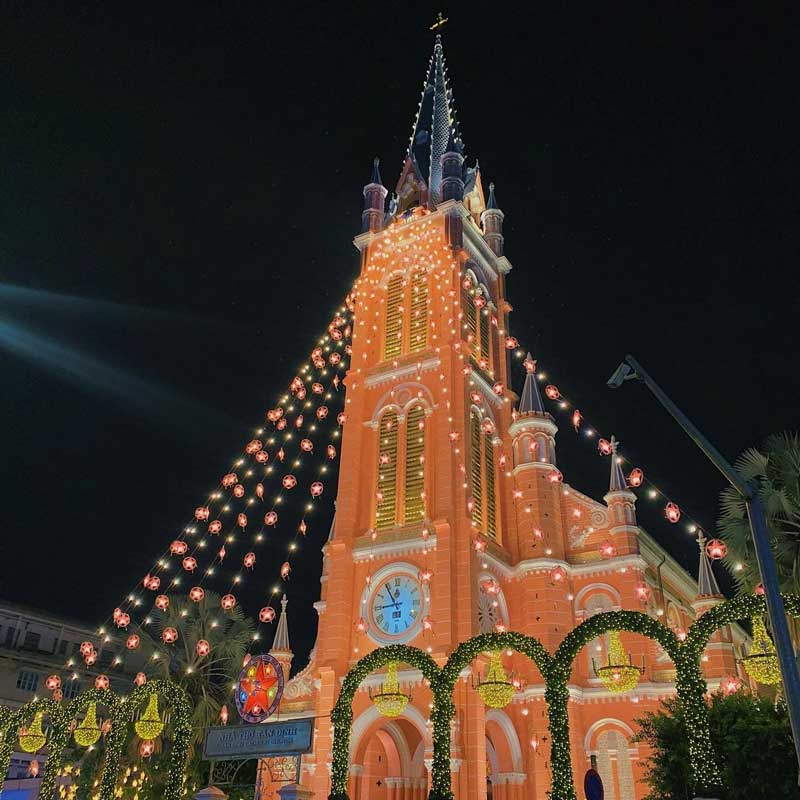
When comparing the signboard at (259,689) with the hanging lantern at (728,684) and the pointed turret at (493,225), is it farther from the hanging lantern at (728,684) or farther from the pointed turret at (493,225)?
the pointed turret at (493,225)

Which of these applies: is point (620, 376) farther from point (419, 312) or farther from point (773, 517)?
point (419, 312)

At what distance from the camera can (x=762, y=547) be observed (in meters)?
9.61

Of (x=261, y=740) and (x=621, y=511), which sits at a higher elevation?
(x=621, y=511)

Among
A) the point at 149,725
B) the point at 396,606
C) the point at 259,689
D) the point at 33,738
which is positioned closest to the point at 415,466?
the point at 396,606

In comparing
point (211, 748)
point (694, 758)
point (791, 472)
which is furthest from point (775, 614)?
point (211, 748)

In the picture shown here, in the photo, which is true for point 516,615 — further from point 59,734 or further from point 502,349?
point 59,734

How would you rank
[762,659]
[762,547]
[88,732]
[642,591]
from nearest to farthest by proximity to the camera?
[762,547]
[762,659]
[88,732]
[642,591]

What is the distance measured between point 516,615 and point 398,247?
60.2 feet

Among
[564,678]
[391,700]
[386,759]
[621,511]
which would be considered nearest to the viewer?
[564,678]

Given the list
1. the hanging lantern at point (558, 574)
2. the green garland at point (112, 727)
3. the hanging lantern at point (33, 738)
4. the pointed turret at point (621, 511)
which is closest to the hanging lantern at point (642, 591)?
the pointed turret at point (621, 511)

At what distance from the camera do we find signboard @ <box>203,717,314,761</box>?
17.0 metres

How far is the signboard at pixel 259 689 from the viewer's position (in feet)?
61.9

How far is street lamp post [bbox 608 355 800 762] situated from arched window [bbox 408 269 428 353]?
74.0 ft

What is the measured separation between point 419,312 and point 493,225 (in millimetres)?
9472
